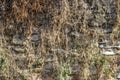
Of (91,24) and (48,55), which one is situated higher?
(91,24)

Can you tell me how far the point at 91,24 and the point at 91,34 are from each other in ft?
0.45

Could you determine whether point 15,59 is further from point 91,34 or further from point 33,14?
point 91,34

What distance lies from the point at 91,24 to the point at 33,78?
1075 millimetres

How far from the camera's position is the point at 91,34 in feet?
13.3

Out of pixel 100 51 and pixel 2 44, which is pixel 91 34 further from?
pixel 2 44

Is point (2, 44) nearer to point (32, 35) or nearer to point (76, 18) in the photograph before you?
point (32, 35)

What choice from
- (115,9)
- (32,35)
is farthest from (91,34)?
(32,35)

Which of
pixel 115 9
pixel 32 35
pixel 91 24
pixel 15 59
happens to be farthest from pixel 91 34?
pixel 15 59

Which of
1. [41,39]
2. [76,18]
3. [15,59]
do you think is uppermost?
[76,18]

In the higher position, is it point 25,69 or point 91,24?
point 91,24

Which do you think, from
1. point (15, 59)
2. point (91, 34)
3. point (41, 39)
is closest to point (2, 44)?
point (15, 59)

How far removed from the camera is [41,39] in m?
3.99

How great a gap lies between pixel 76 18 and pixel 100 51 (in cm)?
56

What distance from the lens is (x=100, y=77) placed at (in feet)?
13.1
